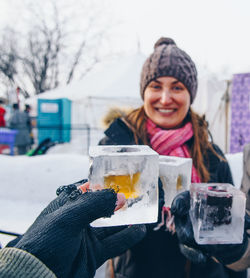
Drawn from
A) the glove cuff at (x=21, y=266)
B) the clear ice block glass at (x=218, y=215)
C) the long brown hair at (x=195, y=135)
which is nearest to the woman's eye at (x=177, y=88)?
the long brown hair at (x=195, y=135)

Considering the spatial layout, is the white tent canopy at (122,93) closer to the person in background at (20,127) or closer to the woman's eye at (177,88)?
the person in background at (20,127)

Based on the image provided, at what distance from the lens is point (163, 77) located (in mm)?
1507

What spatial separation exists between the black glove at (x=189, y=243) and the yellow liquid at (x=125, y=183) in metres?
0.22

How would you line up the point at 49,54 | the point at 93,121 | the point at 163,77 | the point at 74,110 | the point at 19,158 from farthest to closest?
the point at 49,54
the point at 74,110
the point at 93,121
the point at 19,158
the point at 163,77

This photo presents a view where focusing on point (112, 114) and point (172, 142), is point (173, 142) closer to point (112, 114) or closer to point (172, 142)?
point (172, 142)

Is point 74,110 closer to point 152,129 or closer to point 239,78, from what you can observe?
point 239,78

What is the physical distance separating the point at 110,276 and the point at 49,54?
1912cm

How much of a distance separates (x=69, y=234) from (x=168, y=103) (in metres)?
1.03

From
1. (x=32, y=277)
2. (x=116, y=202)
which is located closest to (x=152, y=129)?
(x=116, y=202)

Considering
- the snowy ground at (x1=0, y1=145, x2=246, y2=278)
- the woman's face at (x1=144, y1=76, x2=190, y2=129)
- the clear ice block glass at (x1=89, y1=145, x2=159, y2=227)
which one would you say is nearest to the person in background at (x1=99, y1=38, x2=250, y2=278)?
the woman's face at (x1=144, y1=76, x2=190, y2=129)

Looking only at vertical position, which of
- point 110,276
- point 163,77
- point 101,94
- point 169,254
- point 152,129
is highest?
point 101,94

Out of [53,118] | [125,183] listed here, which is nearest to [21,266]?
[125,183]

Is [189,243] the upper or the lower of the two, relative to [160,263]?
upper

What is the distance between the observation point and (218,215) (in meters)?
0.95
